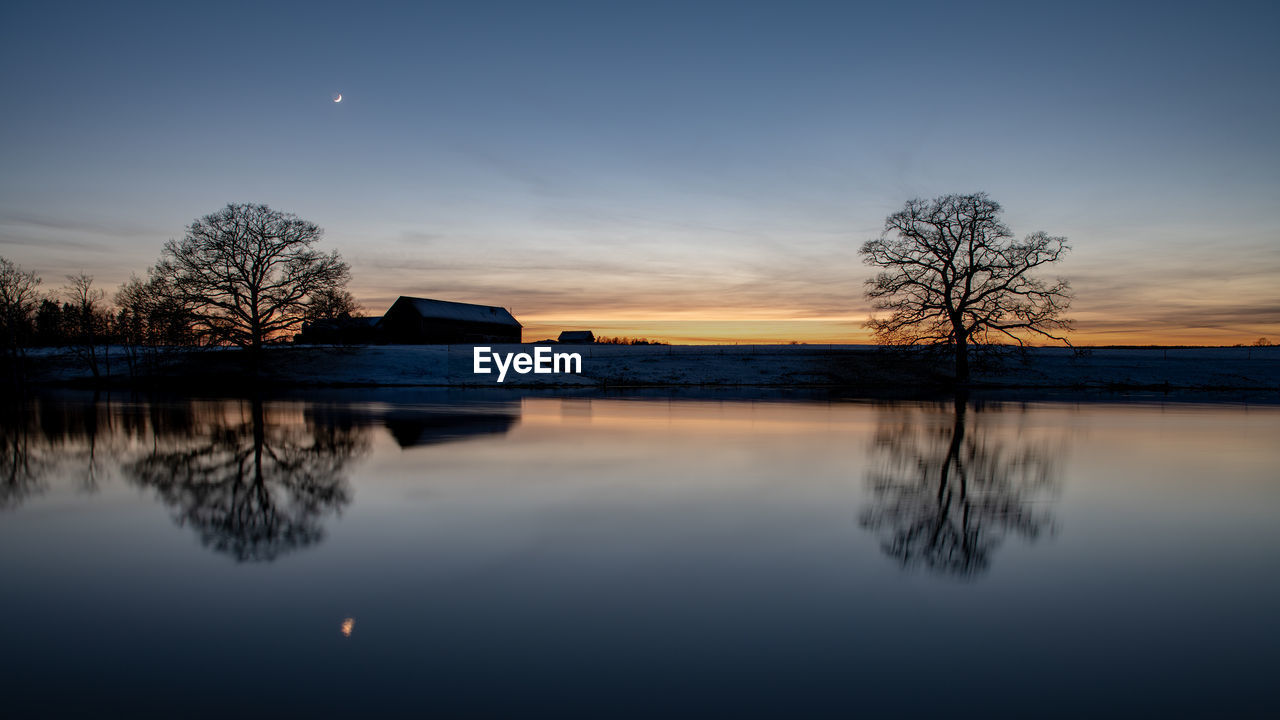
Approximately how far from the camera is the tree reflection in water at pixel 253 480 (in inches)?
339

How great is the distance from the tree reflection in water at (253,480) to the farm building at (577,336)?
89.5 meters

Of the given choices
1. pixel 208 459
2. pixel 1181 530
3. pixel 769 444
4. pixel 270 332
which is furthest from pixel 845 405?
pixel 270 332

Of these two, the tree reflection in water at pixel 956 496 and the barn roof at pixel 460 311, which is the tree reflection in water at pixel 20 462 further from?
the barn roof at pixel 460 311

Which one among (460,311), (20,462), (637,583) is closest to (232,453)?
(20,462)

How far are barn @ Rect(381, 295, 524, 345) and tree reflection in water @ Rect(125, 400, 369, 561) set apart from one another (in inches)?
2293

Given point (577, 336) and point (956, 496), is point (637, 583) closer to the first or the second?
point (956, 496)

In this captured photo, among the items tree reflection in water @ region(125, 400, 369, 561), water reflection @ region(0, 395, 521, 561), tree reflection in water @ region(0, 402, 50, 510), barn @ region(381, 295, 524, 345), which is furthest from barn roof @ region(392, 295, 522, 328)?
tree reflection in water @ region(125, 400, 369, 561)

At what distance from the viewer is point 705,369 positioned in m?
50.2

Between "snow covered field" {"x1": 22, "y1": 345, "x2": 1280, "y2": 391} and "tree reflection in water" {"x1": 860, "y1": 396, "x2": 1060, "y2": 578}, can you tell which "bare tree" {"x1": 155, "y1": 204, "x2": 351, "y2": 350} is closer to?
"snow covered field" {"x1": 22, "y1": 345, "x2": 1280, "y2": 391}

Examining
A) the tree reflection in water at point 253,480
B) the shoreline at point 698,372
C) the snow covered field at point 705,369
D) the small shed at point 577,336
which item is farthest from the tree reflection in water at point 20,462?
the small shed at point 577,336

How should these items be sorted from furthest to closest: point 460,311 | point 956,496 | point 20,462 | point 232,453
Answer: point 460,311 → point 232,453 → point 20,462 → point 956,496

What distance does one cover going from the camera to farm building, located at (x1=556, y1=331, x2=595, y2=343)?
110 metres

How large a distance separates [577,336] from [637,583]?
347 feet

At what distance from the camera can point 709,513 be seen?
9719 millimetres
